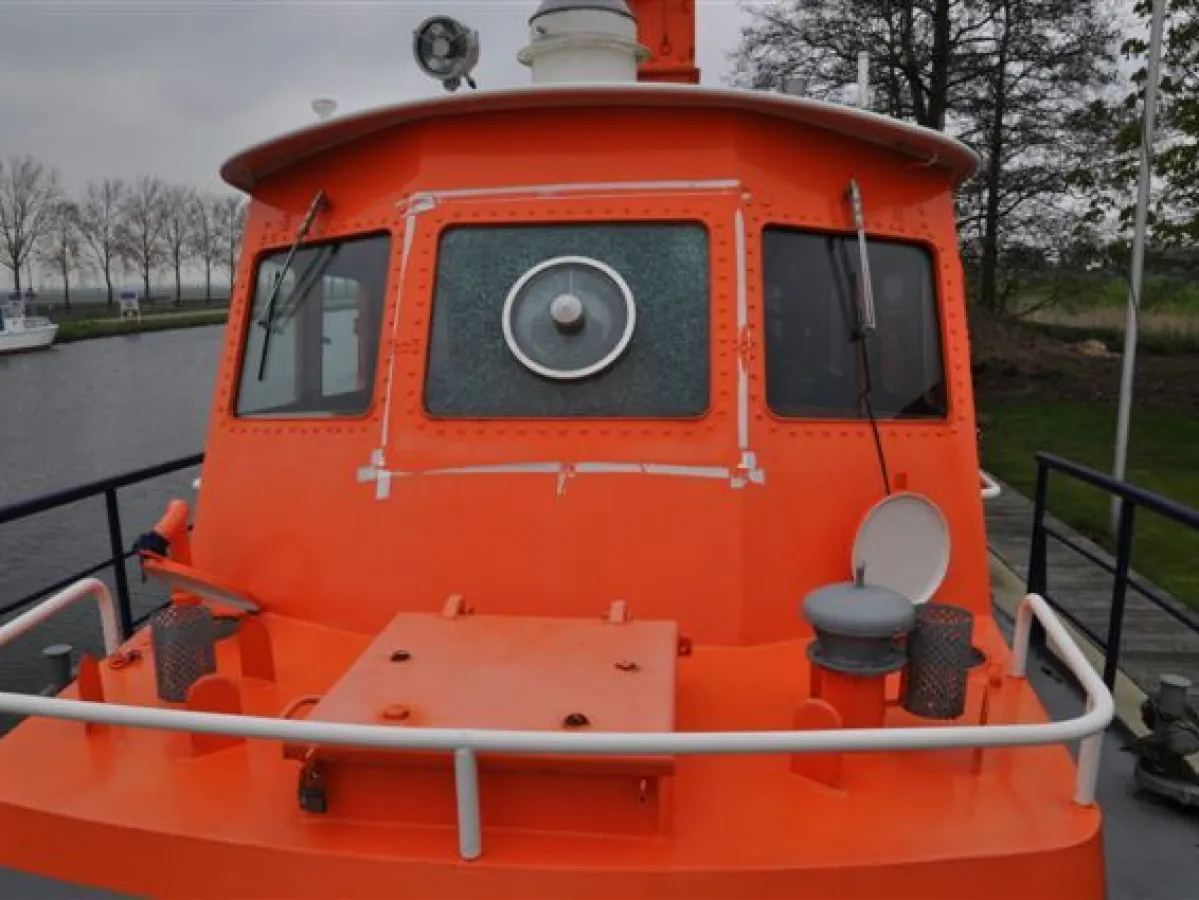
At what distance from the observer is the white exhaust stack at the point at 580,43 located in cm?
396

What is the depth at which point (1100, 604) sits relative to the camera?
7.62m

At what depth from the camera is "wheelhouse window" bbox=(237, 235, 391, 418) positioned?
3.90 metres

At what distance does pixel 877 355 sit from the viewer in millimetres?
3811

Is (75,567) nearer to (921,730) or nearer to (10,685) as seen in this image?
(10,685)

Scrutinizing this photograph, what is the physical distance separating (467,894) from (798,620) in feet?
5.49

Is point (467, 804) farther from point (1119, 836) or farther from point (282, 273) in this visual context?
point (282, 273)

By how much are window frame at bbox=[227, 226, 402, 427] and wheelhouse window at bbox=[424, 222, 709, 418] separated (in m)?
0.21

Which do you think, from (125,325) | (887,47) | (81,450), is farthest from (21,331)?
(887,47)

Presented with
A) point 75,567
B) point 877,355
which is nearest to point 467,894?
point 877,355

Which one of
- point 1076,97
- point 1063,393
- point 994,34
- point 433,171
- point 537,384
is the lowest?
point 1063,393

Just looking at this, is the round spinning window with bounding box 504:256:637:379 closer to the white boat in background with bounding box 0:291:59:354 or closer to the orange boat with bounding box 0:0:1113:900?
the orange boat with bounding box 0:0:1113:900

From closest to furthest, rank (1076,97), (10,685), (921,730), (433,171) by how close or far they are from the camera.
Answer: (921,730)
(433,171)
(10,685)
(1076,97)

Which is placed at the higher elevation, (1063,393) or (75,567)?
(1063,393)

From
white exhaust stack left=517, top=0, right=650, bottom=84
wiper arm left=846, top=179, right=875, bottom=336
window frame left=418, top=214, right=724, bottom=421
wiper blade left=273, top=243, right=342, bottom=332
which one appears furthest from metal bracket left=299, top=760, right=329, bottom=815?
white exhaust stack left=517, top=0, right=650, bottom=84
